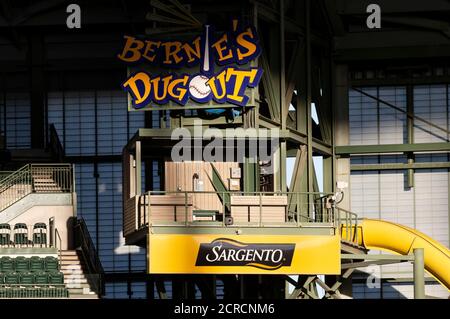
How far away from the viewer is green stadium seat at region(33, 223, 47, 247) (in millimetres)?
75544

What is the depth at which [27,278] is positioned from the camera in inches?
2790

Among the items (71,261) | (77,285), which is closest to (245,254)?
(77,285)

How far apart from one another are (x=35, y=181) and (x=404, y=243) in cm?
1706

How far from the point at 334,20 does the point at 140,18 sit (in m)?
9.37

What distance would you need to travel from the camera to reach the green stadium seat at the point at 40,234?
75.5 meters

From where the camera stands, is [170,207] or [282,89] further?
[282,89]

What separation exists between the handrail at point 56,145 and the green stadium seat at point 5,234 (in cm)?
699

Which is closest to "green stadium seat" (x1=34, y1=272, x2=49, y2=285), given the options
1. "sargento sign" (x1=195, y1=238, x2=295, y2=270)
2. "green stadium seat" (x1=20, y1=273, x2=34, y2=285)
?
"green stadium seat" (x1=20, y1=273, x2=34, y2=285)

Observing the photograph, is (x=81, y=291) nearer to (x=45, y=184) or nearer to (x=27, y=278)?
(x=27, y=278)

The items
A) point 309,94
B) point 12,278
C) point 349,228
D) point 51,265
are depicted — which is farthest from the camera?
point 309,94

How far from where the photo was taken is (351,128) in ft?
266

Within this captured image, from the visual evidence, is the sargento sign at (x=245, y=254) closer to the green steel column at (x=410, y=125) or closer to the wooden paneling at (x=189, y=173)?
the wooden paneling at (x=189, y=173)

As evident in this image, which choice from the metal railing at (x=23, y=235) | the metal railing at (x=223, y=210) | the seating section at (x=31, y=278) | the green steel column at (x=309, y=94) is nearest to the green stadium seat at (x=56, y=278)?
the seating section at (x=31, y=278)
